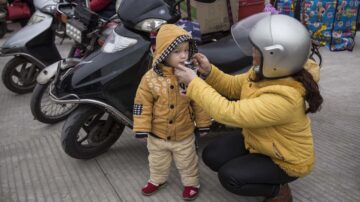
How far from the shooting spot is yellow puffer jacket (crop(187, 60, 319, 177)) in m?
1.71

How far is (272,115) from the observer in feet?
5.60

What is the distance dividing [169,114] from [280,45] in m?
0.78

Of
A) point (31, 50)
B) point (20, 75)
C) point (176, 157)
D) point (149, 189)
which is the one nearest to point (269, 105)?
point (176, 157)

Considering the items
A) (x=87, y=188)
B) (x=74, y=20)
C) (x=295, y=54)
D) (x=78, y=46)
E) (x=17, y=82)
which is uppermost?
(x=295, y=54)

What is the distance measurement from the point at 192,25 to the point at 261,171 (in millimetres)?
1178

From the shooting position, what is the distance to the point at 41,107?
141 inches

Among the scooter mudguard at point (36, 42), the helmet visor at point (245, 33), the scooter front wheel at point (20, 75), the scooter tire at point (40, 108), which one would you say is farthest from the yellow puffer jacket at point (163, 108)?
the scooter front wheel at point (20, 75)

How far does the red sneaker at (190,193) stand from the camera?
7.52 feet

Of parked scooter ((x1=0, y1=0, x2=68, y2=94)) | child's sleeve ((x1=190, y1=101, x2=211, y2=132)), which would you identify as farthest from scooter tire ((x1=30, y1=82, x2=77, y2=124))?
child's sleeve ((x1=190, y1=101, x2=211, y2=132))

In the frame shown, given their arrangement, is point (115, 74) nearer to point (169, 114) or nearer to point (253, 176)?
point (169, 114)

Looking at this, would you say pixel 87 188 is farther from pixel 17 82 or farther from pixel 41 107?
pixel 17 82

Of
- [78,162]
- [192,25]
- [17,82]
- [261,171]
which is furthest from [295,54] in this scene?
[17,82]

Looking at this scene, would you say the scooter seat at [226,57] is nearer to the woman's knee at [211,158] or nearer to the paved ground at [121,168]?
the paved ground at [121,168]

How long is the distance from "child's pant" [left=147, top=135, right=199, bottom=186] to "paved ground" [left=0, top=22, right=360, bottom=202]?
143mm
